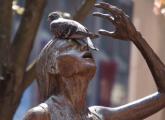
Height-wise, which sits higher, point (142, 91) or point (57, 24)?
point (57, 24)

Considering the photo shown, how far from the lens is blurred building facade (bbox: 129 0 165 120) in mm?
11633

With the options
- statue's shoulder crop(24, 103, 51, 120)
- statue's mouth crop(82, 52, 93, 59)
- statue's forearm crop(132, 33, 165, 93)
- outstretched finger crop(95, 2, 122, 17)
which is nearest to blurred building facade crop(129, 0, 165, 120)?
statue's forearm crop(132, 33, 165, 93)

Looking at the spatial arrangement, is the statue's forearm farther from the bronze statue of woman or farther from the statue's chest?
the statue's chest

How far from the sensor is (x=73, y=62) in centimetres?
466

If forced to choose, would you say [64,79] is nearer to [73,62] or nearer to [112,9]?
[73,62]

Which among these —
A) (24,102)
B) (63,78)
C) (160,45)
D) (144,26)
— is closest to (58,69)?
(63,78)

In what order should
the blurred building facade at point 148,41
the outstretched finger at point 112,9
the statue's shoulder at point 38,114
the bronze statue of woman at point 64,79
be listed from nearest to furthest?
the statue's shoulder at point 38,114 → the bronze statue of woman at point 64,79 → the outstretched finger at point 112,9 → the blurred building facade at point 148,41

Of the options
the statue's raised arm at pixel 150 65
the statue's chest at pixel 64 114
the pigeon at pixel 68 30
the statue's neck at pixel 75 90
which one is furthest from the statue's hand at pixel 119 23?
the statue's chest at pixel 64 114

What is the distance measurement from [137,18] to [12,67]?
4.58 meters

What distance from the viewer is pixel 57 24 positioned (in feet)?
15.4

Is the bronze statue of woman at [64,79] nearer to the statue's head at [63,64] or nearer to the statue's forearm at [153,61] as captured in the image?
the statue's head at [63,64]

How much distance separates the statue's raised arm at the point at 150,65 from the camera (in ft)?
16.0

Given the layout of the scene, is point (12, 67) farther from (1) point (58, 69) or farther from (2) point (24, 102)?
(2) point (24, 102)

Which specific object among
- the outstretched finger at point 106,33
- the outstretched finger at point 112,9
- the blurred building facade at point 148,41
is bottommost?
the blurred building facade at point 148,41
